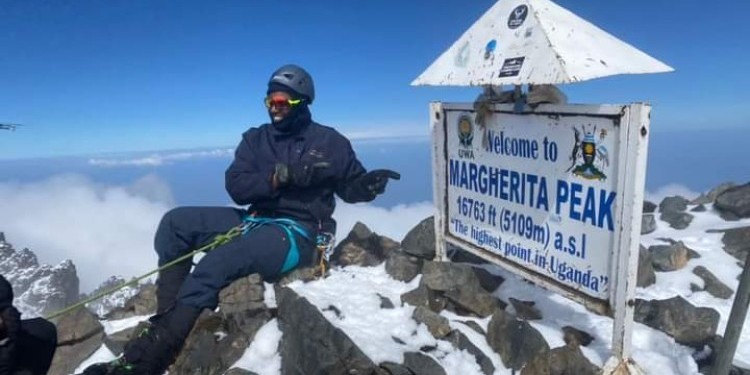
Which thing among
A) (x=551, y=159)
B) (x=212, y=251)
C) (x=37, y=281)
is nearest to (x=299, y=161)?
(x=212, y=251)

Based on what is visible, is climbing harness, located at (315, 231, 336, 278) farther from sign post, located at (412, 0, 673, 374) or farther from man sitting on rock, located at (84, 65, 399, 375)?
sign post, located at (412, 0, 673, 374)

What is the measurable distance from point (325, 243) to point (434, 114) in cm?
236

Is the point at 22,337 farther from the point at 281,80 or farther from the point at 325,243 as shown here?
the point at 281,80

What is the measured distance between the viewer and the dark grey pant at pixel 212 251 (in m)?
5.94

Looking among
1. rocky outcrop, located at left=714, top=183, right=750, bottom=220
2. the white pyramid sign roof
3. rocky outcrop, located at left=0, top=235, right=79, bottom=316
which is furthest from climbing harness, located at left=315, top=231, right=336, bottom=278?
rocky outcrop, located at left=0, top=235, right=79, bottom=316

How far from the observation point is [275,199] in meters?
6.82

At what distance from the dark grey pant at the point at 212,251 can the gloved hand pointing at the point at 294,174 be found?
64 cm

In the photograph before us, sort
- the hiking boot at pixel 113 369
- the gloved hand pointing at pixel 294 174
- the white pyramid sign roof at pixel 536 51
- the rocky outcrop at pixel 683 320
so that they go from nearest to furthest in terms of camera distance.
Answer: the white pyramid sign roof at pixel 536 51
the rocky outcrop at pixel 683 320
the hiking boot at pixel 113 369
the gloved hand pointing at pixel 294 174

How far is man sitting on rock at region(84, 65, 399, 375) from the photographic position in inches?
246

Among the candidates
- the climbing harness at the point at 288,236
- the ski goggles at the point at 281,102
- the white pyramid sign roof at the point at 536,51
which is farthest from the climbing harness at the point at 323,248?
the white pyramid sign roof at the point at 536,51

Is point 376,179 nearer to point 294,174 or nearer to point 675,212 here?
point 294,174

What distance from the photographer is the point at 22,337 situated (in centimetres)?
467

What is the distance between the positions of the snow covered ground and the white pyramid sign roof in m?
2.59

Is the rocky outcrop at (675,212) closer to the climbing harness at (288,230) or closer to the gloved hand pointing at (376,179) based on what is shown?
the gloved hand pointing at (376,179)
